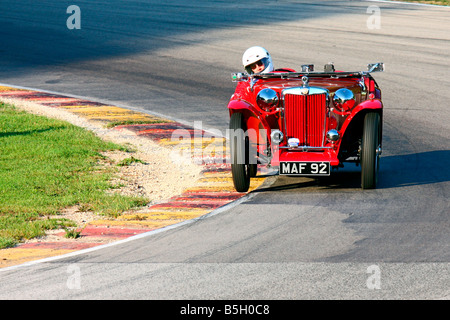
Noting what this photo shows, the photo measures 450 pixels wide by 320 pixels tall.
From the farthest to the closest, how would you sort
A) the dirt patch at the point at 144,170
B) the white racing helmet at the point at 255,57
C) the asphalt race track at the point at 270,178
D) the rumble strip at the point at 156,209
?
1. the white racing helmet at the point at 255,57
2. the dirt patch at the point at 144,170
3. the rumble strip at the point at 156,209
4. the asphalt race track at the point at 270,178

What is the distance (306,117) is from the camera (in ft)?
30.6

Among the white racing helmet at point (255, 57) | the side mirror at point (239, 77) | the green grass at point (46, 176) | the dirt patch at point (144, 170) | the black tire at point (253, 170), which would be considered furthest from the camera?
the white racing helmet at point (255, 57)

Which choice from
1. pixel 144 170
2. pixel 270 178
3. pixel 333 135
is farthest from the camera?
pixel 144 170

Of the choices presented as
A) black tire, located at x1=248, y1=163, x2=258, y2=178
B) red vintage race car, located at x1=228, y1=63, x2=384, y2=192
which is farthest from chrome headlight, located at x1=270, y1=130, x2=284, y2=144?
black tire, located at x1=248, y1=163, x2=258, y2=178

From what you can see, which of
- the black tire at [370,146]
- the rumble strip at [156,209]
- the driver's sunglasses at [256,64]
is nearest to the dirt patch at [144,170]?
the rumble strip at [156,209]

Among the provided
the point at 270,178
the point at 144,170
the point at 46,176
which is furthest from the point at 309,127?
the point at 46,176

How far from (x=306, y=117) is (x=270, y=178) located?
3.57ft

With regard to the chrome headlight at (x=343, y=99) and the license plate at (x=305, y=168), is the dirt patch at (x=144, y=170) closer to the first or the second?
the license plate at (x=305, y=168)

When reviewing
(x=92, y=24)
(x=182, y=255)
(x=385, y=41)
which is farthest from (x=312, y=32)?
(x=182, y=255)

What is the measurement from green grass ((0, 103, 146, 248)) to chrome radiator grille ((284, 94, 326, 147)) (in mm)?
1977

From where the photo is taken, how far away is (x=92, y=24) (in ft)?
77.6

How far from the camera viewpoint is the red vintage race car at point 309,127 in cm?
908

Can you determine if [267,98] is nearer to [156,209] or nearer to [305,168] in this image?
[305,168]

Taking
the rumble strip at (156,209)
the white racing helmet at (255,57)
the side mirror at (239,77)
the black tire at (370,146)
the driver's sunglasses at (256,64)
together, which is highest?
the white racing helmet at (255,57)
